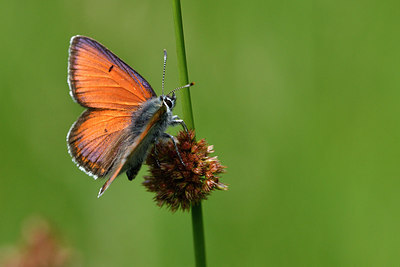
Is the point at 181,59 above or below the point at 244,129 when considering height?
above

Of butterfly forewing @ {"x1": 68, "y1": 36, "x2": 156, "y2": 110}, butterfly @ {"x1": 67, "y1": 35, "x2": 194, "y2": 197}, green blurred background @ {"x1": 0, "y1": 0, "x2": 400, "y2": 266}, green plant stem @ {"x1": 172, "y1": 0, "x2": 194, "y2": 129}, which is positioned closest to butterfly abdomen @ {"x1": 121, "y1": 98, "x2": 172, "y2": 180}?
butterfly @ {"x1": 67, "y1": 35, "x2": 194, "y2": 197}

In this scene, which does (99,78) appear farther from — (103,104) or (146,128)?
(146,128)

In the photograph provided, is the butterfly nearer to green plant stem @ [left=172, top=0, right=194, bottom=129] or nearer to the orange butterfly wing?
the orange butterfly wing

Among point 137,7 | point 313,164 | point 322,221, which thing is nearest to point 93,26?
point 137,7

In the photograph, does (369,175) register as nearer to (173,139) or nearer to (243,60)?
(243,60)

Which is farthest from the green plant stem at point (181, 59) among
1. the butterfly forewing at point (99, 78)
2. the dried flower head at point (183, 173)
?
the butterfly forewing at point (99, 78)

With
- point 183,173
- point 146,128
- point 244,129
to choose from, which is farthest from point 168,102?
point 244,129
